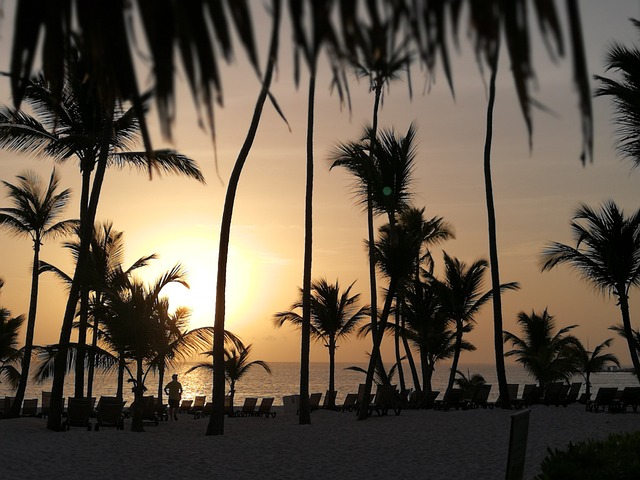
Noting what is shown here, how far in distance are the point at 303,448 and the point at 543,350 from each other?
58.1ft

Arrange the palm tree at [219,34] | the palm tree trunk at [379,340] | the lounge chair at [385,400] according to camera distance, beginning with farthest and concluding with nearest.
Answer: the lounge chair at [385,400] → the palm tree trunk at [379,340] → the palm tree at [219,34]

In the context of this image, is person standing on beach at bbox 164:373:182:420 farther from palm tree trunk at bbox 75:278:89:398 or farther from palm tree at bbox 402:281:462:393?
palm tree at bbox 402:281:462:393

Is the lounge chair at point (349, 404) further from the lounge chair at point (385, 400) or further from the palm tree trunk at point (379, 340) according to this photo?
the palm tree trunk at point (379, 340)

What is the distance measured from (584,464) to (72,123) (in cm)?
1483

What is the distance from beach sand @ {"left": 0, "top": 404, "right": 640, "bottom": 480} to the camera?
10633mm

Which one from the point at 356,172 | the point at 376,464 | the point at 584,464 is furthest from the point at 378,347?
the point at 584,464

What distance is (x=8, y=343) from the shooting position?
28844mm

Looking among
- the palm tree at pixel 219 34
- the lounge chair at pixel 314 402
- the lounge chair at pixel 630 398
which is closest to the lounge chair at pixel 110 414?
the lounge chair at pixel 314 402

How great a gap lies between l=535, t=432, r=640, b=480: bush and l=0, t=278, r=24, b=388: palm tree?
22425 mm

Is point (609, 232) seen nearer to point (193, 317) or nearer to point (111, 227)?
point (193, 317)

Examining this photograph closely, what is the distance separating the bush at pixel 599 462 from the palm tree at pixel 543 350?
67.9ft

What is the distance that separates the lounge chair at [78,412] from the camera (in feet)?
56.7

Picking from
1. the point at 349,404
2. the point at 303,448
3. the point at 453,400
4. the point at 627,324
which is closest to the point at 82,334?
the point at 303,448

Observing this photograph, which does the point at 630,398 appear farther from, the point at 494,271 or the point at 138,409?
the point at 138,409
